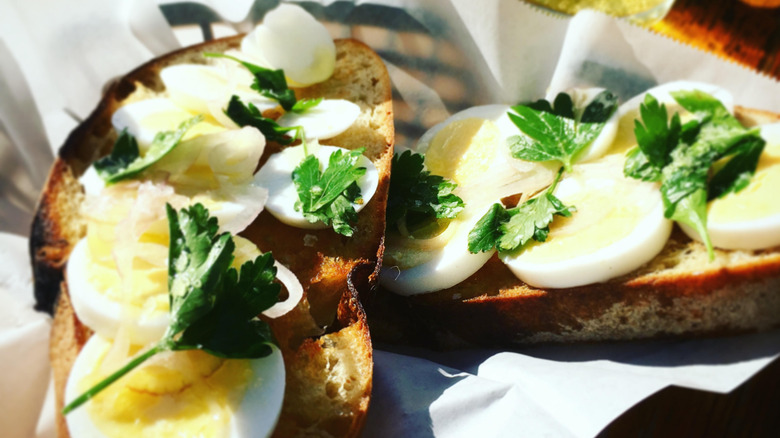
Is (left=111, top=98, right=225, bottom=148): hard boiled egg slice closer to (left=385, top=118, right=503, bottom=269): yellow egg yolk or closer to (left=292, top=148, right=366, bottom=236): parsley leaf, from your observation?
(left=292, top=148, right=366, bottom=236): parsley leaf

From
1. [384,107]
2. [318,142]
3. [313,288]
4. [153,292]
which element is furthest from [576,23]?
[153,292]

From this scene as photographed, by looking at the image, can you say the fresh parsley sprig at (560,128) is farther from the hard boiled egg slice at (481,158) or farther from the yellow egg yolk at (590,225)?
the yellow egg yolk at (590,225)

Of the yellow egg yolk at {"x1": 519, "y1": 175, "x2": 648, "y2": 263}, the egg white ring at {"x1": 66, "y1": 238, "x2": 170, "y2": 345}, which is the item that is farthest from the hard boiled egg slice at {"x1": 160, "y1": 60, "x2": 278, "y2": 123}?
the yellow egg yolk at {"x1": 519, "y1": 175, "x2": 648, "y2": 263}

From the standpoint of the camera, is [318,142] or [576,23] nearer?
[318,142]

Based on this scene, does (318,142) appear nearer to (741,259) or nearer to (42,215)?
(42,215)

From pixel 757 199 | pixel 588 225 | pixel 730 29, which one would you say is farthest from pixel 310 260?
pixel 730 29

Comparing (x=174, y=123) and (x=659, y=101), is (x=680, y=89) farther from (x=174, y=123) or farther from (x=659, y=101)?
(x=174, y=123)
